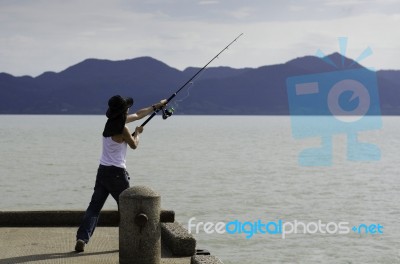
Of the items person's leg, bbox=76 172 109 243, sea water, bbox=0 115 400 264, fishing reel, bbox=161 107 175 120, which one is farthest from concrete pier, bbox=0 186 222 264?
sea water, bbox=0 115 400 264

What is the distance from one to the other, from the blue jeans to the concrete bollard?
693 millimetres

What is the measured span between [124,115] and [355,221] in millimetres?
15690

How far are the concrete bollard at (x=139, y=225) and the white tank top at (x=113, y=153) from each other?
0.72 metres

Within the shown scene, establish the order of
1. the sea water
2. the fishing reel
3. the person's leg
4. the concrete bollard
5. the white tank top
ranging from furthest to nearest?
the sea water → the fishing reel → the person's leg → the white tank top → the concrete bollard

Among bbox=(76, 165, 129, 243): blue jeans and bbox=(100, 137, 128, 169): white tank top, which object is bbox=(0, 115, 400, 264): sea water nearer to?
bbox=(76, 165, 129, 243): blue jeans

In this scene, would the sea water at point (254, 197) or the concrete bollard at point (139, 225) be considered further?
the sea water at point (254, 197)

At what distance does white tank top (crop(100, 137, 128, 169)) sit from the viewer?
7957 millimetres

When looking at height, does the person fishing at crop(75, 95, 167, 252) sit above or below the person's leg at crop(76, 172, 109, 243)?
above

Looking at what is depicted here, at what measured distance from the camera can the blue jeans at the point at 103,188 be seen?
802 cm

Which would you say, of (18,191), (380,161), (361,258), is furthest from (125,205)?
(380,161)

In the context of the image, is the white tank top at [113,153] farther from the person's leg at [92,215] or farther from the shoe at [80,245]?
the shoe at [80,245]

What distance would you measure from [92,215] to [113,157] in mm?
678

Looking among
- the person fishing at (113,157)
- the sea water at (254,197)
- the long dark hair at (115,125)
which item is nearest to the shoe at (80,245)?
the person fishing at (113,157)

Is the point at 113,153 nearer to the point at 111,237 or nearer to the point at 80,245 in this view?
the point at 80,245
